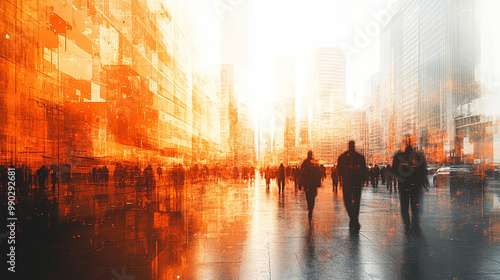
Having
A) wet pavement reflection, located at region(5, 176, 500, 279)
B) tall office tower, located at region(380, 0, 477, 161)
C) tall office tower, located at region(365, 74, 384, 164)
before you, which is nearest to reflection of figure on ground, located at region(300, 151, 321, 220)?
wet pavement reflection, located at region(5, 176, 500, 279)

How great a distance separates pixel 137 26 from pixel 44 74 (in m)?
18.0

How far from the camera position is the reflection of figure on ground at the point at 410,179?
8617mm

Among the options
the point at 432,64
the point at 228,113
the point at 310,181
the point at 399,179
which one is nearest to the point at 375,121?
the point at 432,64

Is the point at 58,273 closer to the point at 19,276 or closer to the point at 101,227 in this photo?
the point at 19,276

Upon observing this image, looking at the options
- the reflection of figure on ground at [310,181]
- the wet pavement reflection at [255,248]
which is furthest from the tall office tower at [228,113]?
the wet pavement reflection at [255,248]

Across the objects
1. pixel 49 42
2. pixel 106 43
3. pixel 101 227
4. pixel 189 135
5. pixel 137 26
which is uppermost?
pixel 137 26

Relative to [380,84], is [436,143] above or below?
below

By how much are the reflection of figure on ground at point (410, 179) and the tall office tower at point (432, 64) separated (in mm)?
66018

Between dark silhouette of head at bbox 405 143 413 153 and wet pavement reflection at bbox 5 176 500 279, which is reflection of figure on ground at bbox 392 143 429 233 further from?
wet pavement reflection at bbox 5 176 500 279

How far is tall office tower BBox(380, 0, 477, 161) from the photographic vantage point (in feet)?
248

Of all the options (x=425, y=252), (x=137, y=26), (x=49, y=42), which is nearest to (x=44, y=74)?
(x=49, y=42)

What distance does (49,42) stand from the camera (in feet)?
94.3

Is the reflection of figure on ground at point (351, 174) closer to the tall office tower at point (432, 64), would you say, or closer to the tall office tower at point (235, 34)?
the tall office tower at point (432, 64)

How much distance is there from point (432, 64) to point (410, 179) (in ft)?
293
